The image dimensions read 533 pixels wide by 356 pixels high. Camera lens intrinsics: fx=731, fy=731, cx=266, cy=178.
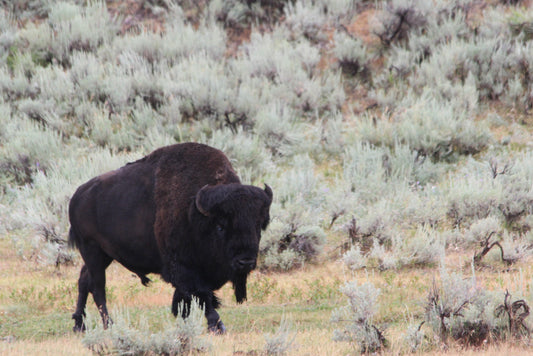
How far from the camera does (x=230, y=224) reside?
686 cm

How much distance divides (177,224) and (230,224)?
82 cm

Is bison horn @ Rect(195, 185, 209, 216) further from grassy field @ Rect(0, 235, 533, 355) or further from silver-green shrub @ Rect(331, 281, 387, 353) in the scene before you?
silver-green shrub @ Rect(331, 281, 387, 353)

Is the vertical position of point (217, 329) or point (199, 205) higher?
point (199, 205)

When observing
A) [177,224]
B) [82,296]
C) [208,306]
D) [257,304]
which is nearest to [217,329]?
[208,306]

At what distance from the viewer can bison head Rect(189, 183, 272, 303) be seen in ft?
22.0

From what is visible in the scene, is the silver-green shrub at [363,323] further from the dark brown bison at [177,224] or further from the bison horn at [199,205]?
the bison horn at [199,205]

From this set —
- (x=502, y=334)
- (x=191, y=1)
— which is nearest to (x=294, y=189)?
(x=502, y=334)

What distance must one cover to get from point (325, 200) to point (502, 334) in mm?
7796

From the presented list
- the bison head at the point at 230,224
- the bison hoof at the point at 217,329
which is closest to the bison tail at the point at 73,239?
the bison head at the point at 230,224

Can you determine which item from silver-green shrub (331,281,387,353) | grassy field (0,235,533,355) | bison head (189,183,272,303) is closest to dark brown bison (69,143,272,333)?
bison head (189,183,272,303)

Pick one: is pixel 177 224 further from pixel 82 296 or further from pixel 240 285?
pixel 82 296

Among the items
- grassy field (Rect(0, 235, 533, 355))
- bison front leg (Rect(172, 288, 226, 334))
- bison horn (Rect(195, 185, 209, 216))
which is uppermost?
bison horn (Rect(195, 185, 209, 216))

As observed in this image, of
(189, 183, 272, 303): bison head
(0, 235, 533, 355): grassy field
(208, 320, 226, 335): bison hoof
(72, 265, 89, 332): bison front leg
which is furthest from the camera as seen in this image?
(72, 265, 89, 332): bison front leg

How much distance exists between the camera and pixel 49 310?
9773 millimetres
